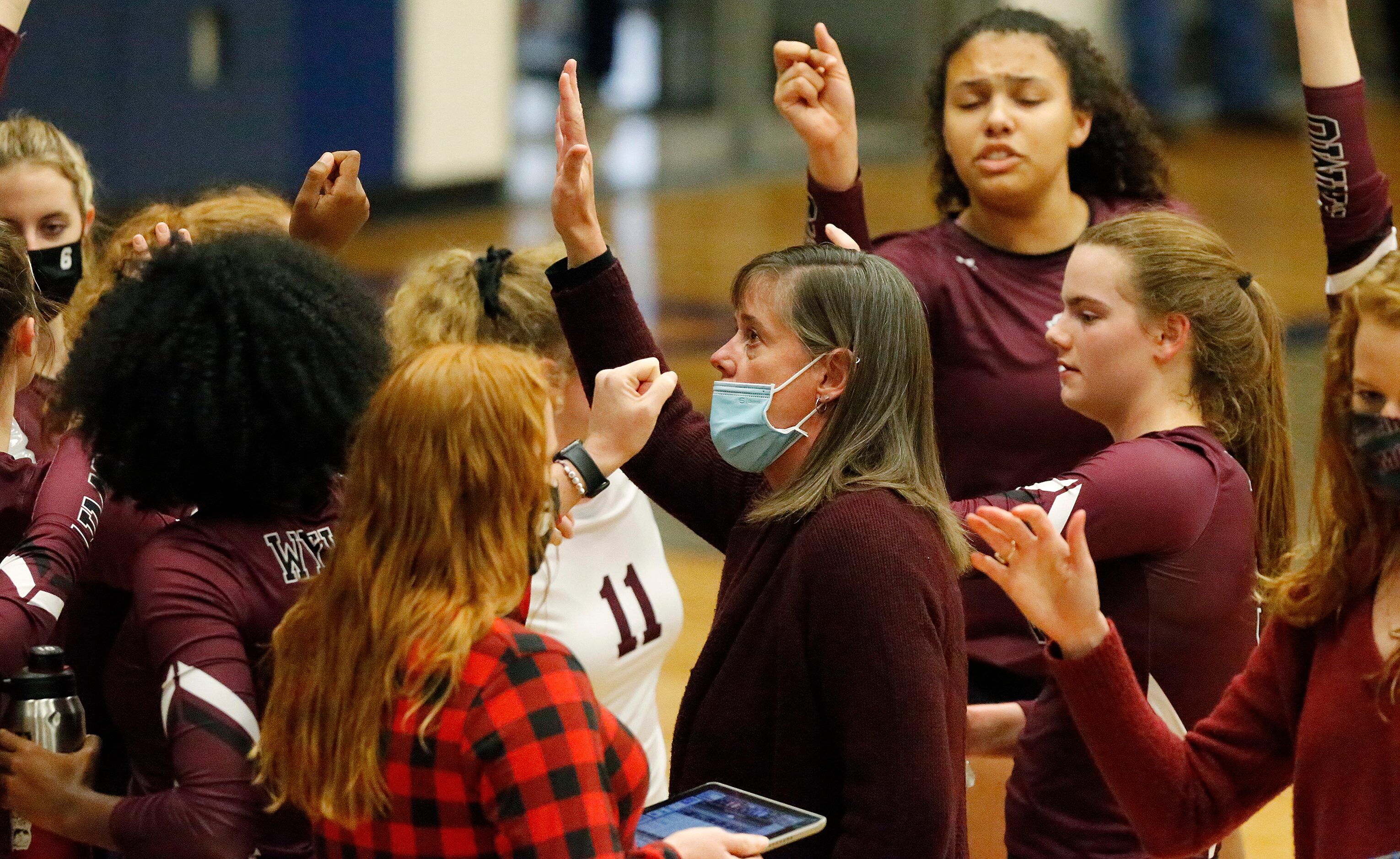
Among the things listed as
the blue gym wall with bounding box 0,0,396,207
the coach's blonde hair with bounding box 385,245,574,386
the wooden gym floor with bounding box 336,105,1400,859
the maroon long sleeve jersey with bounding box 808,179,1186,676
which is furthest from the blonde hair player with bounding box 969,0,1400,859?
the blue gym wall with bounding box 0,0,396,207

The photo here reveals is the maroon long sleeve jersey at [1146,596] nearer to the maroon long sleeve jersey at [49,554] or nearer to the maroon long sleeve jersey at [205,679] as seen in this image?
the maroon long sleeve jersey at [205,679]

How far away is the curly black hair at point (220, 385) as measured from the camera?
186cm

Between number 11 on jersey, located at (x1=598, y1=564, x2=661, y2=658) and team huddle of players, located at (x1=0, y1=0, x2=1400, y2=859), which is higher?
team huddle of players, located at (x1=0, y1=0, x2=1400, y2=859)

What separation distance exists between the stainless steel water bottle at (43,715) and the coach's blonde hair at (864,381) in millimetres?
819

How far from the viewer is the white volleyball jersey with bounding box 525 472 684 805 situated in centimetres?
271

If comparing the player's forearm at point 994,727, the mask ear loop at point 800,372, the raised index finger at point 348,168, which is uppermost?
the raised index finger at point 348,168

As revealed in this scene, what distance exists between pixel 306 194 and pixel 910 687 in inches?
53.9

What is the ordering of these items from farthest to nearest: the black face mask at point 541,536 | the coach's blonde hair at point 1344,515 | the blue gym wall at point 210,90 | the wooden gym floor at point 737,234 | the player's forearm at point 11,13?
the blue gym wall at point 210,90
the wooden gym floor at point 737,234
the player's forearm at point 11,13
the coach's blonde hair at point 1344,515
the black face mask at point 541,536

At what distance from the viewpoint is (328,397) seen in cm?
190

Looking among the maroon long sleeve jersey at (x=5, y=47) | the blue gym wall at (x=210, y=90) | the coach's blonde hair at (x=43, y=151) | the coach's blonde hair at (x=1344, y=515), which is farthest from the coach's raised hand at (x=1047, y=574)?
the blue gym wall at (x=210, y=90)

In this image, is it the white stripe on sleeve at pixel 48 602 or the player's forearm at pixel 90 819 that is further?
the white stripe on sleeve at pixel 48 602

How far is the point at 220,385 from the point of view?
1.86m

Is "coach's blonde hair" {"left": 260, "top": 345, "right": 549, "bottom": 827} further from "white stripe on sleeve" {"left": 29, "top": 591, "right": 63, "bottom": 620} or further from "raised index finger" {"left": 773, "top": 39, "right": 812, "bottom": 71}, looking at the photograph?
"raised index finger" {"left": 773, "top": 39, "right": 812, "bottom": 71}

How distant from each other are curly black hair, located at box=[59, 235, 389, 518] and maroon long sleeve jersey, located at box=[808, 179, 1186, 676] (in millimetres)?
1317
